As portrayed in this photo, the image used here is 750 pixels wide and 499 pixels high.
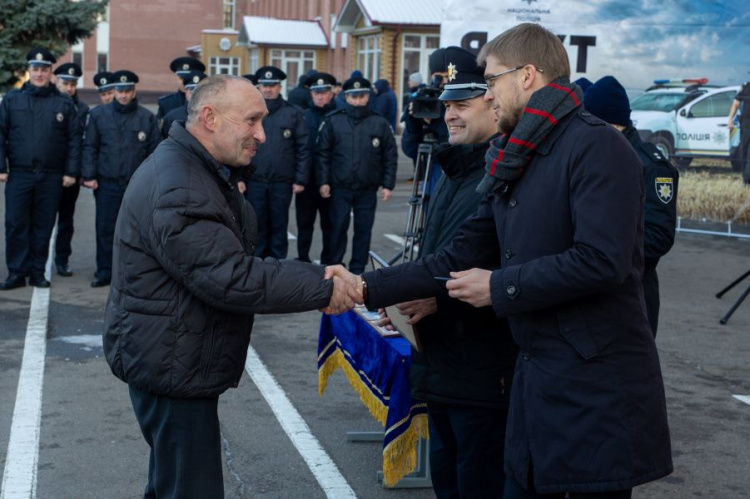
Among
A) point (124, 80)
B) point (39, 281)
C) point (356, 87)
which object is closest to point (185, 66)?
point (124, 80)

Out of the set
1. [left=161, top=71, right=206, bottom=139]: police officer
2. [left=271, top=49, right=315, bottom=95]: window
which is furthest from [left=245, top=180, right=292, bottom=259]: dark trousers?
[left=271, top=49, right=315, bottom=95]: window

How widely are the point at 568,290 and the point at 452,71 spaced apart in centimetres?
151

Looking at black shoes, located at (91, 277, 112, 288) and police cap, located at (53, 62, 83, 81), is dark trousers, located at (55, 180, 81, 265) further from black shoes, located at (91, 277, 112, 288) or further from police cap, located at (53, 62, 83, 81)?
police cap, located at (53, 62, 83, 81)

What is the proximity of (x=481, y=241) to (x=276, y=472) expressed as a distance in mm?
2266

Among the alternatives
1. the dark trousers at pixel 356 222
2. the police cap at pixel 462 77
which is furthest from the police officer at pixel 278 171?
the police cap at pixel 462 77

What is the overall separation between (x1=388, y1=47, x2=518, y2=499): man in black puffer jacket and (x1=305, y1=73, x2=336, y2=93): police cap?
8.79 metres

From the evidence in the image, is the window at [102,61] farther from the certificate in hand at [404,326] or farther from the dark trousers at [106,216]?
the certificate in hand at [404,326]

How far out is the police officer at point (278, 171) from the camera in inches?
445

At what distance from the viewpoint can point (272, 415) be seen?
20.8 ft

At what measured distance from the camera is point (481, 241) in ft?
12.0

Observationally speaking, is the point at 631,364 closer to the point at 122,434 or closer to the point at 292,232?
the point at 122,434

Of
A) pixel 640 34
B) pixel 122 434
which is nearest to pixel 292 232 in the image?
pixel 640 34

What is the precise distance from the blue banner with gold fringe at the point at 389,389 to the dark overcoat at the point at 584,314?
4.73 ft

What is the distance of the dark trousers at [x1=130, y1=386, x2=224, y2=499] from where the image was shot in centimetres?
352
